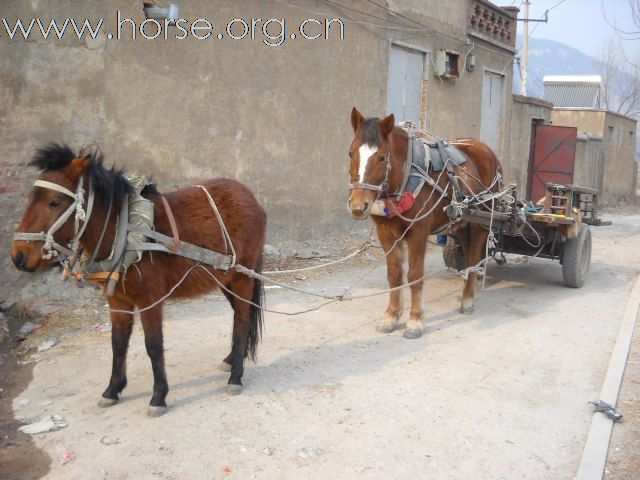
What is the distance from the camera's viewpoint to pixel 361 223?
10438mm

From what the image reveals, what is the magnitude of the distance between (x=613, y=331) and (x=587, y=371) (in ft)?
4.40

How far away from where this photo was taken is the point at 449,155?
607 centimetres

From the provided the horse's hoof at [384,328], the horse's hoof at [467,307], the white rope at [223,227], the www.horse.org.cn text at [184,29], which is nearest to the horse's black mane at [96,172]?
the white rope at [223,227]

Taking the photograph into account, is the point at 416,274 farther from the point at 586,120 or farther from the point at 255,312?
the point at 586,120

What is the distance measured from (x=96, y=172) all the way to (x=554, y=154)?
49.6 feet

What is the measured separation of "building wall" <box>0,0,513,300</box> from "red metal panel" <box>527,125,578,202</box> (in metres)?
6.08

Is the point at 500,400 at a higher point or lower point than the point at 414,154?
lower

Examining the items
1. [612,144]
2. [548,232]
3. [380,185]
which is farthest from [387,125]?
[612,144]

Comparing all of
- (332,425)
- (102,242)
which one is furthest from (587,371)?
(102,242)

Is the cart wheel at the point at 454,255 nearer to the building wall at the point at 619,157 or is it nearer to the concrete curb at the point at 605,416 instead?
the concrete curb at the point at 605,416

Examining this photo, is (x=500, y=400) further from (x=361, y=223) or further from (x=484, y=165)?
(x=361, y=223)

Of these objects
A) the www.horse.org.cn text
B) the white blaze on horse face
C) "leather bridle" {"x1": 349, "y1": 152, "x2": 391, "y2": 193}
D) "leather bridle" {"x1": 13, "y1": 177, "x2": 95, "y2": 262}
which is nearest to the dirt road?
"leather bridle" {"x1": 13, "y1": 177, "x2": 95, "y2": 262}

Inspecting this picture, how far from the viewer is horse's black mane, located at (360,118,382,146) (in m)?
4.89

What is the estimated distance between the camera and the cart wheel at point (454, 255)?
7.78 meters
